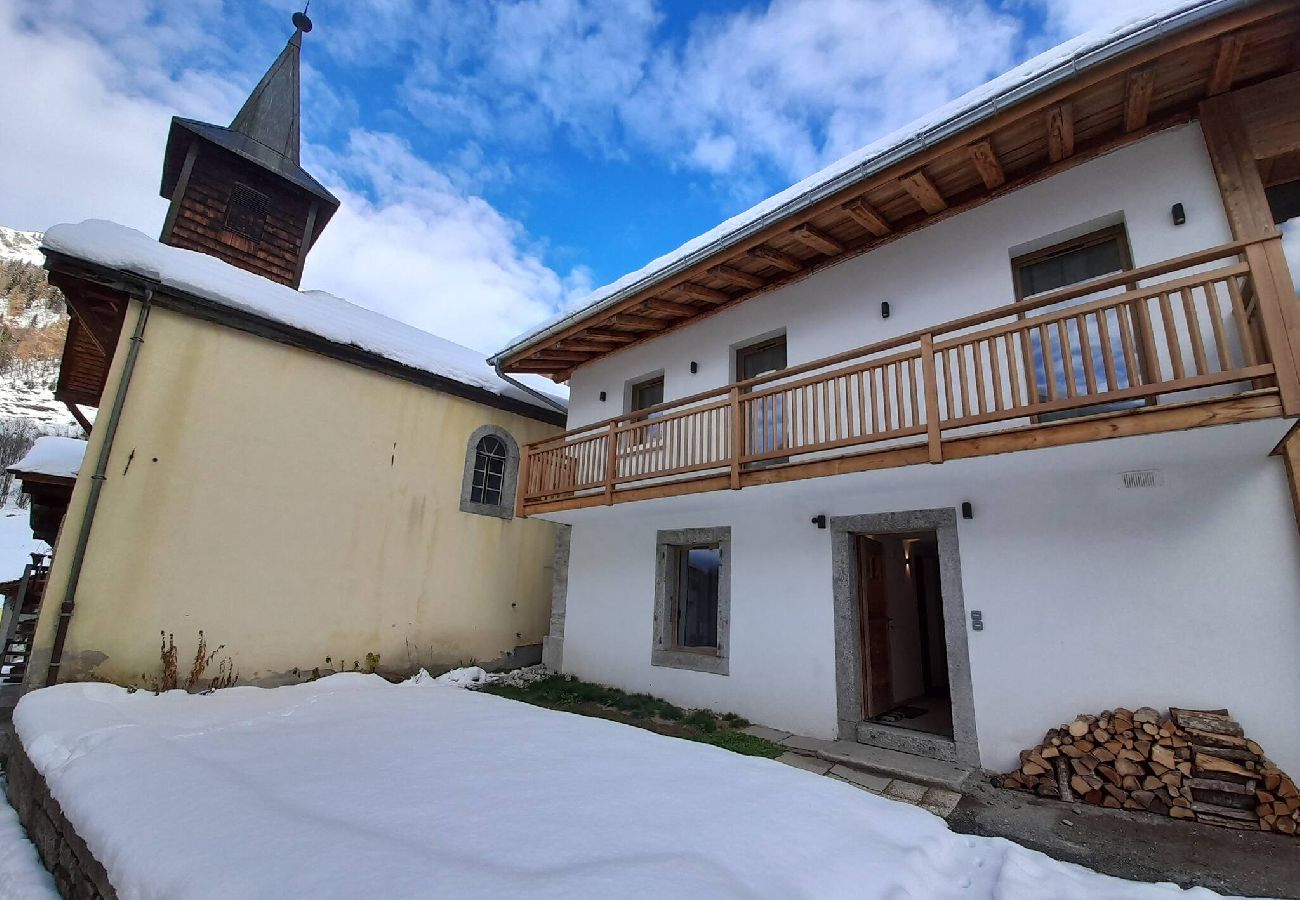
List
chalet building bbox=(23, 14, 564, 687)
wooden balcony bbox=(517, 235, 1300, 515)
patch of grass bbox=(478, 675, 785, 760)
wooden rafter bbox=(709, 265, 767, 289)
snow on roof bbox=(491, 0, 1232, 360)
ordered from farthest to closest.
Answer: wooden rafter bbox=(709, 265, 767, 289) < chalet building bbox=(23, 14, 564, 687) < patch of grass bbox=(478, 675, 785, 760) < snow on roof bbox=(491, 0, 1232, 360) < wooden balcony bbox=(517, 235, 1300, 515)

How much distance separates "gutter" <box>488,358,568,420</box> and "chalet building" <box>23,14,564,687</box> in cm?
6

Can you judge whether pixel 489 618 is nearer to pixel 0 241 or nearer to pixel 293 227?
pixel 293 227

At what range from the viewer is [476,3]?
12094mm

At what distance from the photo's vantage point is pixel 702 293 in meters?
8.09

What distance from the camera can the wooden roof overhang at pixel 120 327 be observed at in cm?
706

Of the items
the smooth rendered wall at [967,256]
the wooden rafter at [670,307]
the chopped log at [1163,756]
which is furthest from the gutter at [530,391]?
the chopped log at [1163,756]

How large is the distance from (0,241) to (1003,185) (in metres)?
144

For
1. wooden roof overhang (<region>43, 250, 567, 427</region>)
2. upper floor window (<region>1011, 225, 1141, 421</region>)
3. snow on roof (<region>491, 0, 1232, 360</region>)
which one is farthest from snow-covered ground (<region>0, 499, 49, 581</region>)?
upper floor window (<region>1011, 225, 1141, 421</region>)

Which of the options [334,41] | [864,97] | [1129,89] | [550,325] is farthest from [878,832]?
[334,41]

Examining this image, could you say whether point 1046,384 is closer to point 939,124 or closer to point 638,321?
point 939,124

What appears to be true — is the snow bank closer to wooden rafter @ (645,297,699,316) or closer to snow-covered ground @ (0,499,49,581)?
wooden rafter @ (645,297,699,316)

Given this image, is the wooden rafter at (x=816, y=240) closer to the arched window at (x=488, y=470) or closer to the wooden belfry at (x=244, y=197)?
the arched window at (x=488, y=470)

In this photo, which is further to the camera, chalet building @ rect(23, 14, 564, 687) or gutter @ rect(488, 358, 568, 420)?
gutter @ rect(488, 358, 568, 420)

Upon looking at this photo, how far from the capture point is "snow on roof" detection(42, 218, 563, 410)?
7161 millimetres
